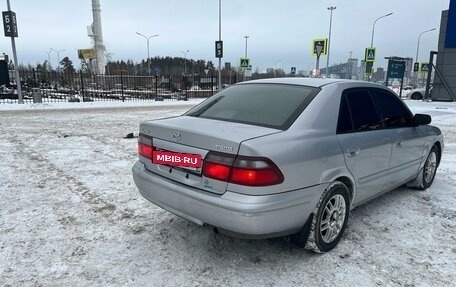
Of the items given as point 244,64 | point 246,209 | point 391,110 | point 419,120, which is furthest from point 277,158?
point 244,64

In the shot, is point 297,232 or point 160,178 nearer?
point 297,232

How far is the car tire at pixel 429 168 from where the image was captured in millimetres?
4969

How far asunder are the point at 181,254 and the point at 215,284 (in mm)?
558

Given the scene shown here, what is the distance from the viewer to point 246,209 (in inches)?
100

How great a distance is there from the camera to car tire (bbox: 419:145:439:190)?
4.97m

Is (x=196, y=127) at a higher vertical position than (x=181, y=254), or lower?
higher

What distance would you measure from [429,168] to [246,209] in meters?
3.80

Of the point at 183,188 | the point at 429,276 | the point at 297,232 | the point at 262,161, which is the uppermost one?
the point at 262,161

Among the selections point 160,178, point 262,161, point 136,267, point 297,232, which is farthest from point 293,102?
point 136,267

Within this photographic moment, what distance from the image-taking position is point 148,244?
3344mm

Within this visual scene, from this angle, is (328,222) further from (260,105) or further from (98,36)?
(98,36)

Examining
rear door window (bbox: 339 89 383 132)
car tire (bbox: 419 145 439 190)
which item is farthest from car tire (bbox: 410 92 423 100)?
rear door window (bbox: 339 89 383 132)

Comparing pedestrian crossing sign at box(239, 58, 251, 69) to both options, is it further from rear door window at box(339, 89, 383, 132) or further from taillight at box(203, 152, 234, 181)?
taillight at box(203, 152, 234, 181)

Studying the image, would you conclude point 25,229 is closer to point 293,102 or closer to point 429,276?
point 293,102
